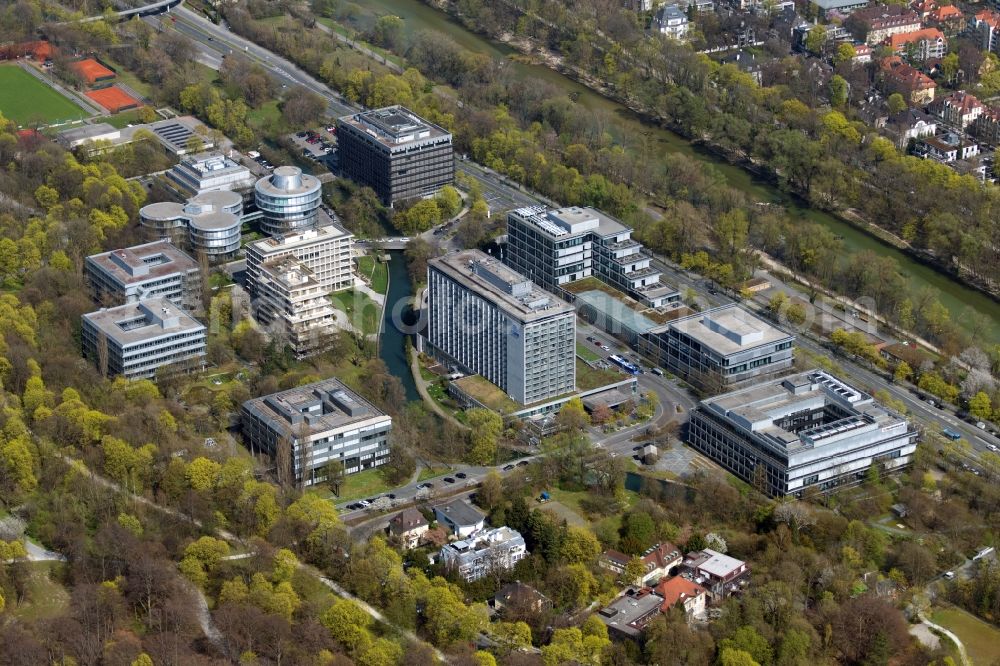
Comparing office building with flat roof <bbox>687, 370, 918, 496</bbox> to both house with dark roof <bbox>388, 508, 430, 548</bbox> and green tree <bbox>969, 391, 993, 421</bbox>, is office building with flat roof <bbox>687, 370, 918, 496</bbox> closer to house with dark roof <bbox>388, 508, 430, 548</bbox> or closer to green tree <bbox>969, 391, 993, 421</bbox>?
green tree <bbox>969, 391, 993, 421</bbox>

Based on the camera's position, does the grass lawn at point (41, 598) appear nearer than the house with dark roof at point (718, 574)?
Yes

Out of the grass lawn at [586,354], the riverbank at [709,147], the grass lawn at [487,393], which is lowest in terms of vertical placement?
the riverbank at [709,147]

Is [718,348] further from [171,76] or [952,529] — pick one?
[171,76]

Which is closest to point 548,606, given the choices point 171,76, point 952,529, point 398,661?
→ point 398,661

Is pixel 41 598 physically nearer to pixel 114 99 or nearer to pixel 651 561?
pixel 651 561

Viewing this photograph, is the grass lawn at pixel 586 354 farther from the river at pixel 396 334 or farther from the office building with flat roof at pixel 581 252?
the river at pixel 396 334

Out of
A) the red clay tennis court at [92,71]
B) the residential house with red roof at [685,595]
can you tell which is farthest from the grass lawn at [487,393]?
the red clay tennis court at [92,71]
